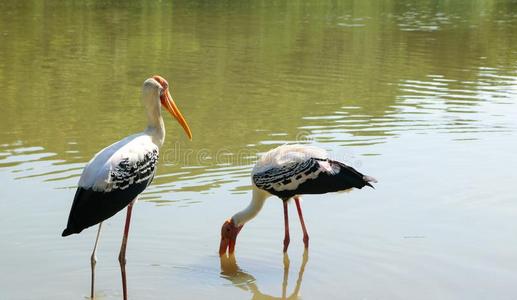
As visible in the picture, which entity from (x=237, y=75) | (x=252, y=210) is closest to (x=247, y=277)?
(x=252, y=210)

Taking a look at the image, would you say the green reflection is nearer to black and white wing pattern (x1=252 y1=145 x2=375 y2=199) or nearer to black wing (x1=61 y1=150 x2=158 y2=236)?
black and white wing pattern (x1=252 y1=145 x2=375 y2=199)

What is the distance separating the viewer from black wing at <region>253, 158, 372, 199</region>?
23.1 feet

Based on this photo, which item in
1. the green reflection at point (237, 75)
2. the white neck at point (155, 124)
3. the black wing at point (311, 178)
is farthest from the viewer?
the green reflection at point (237, 75)

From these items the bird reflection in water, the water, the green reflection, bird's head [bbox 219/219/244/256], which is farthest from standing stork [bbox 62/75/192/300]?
the green reflection

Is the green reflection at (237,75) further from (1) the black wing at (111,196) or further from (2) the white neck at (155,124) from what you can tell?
(1) the black wing at (111,196)

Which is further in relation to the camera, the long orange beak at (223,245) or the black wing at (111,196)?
the long orange beak at (223,245)

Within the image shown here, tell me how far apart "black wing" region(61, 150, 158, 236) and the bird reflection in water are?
1013 millimetres

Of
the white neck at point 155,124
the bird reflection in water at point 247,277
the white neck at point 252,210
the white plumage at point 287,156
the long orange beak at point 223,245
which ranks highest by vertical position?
the white neck at point 155,124

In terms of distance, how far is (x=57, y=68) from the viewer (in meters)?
16.8

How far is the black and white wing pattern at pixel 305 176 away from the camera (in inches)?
277

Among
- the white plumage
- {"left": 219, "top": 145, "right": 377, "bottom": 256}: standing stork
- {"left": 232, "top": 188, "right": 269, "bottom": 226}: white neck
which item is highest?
the white plumage

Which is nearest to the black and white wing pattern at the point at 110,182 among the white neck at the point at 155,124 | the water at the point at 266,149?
the white neck at the point at 155,124

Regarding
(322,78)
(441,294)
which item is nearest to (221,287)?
(441,294)

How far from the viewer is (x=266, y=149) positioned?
10.6m
